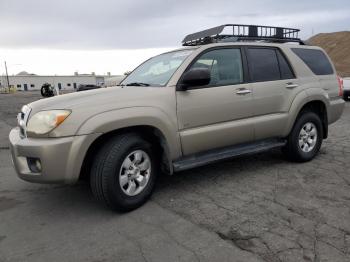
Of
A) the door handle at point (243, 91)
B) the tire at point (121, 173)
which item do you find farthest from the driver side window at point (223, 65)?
the tire at point (121, 173)

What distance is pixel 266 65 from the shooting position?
16.2 feet

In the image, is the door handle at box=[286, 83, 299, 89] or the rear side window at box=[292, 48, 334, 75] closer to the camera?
the door handle at box=[286, 83, 299, 89]

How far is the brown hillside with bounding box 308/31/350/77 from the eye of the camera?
144 ft

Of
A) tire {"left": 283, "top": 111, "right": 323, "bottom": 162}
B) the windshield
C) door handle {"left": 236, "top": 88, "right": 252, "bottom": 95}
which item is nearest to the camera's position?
the windshield

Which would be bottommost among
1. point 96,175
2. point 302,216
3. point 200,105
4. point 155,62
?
point 302,216

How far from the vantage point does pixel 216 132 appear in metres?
4.25

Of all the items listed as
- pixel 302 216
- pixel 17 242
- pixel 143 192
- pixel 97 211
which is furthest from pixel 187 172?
pixel 17 242

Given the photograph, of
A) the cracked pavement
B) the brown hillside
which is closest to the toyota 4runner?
the cracked pavement

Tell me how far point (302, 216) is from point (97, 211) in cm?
211

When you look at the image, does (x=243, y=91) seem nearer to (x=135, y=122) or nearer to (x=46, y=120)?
(x=135, y=122)

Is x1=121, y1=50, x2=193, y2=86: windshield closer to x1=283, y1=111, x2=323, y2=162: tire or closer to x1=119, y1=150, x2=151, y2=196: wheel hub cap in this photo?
x1=119, y1=150, x2=151, y2=196: wheel hub cap

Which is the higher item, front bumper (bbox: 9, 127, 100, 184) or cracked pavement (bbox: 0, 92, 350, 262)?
front bumper (bbox: 9, 127, 100, 184)

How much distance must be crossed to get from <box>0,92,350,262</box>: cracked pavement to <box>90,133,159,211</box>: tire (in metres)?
0.16

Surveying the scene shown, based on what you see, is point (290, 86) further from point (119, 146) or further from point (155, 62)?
point (119, 146)
